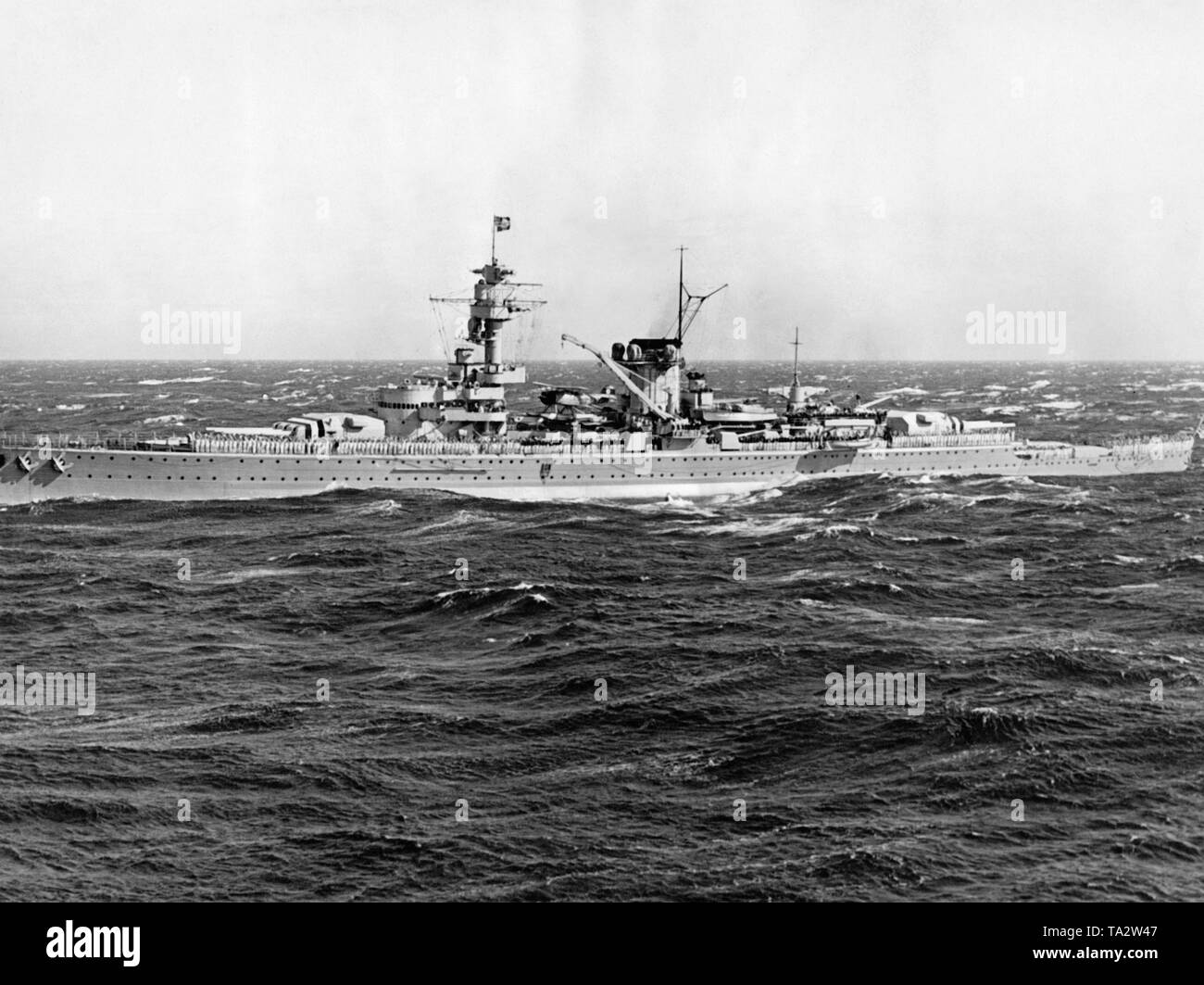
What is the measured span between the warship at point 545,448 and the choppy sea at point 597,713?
448 centimetres

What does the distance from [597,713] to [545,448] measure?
36.2 m

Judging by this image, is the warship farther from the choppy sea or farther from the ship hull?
the choppy sea

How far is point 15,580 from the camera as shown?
42844 mm

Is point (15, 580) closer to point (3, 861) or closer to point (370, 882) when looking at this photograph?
point (3, 861)

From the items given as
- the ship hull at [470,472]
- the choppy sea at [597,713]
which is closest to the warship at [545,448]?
the ship hull at [470,472]

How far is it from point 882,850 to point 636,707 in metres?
8.91

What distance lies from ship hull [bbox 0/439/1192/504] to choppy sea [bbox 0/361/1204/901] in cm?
396

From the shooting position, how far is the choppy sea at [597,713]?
67.6 ft

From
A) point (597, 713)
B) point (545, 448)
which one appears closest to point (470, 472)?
Answer: point (545, 448)

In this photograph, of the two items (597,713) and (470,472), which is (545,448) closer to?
(470,472)

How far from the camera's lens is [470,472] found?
6256cm

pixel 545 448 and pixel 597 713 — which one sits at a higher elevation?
pixel 545 448
